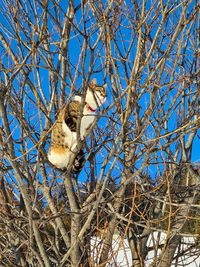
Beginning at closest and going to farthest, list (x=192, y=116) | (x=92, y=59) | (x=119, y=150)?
(x=92, y=59), (x=119, y=150), (x=192, y=116)

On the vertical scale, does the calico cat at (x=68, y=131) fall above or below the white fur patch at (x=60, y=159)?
above

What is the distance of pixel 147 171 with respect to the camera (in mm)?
4559

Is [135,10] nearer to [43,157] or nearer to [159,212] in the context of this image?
[43,157]

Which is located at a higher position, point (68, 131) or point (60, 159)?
point (68, 131)

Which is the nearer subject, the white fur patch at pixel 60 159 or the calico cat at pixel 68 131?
the calico cat at pixel 68 131

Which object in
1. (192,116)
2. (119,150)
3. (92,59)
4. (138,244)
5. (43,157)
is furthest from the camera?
(138,244)

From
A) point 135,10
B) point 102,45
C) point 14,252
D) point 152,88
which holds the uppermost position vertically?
point 135,10

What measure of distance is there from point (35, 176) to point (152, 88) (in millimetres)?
1141

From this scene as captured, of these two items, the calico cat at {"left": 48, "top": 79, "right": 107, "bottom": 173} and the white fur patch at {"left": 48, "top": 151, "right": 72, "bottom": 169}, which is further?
the white fur patch at {"left": 48, "top": 151, "right": 72, "bottom": 169}

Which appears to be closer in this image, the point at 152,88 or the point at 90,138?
the point at 152,88

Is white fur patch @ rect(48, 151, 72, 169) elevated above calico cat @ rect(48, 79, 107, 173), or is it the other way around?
calico cat @ rect(48, 79, 107, 173)

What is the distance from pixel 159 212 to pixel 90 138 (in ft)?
3.36

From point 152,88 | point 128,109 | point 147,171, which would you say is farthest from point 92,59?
point 147,171

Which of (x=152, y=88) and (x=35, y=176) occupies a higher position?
(x=152, y=88)
